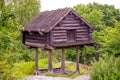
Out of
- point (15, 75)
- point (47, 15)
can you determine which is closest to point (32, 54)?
point (47, 15)

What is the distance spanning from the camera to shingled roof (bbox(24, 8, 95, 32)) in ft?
65.6

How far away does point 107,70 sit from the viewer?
13961 mm

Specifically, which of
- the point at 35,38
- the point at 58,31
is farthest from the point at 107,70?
the point at 35,38

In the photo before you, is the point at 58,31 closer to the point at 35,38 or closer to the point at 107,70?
the point at 35,38

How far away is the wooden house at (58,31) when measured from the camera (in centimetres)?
1995

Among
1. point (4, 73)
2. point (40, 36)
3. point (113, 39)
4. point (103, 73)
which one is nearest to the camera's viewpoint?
point (4, 73)

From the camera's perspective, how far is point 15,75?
996 centimetres

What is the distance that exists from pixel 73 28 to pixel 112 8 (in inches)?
806

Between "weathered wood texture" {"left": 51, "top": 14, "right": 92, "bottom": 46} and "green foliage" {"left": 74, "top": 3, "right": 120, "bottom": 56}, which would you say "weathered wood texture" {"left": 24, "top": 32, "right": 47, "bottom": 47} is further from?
"green foliage" {"left": 74, "top": 3, "right": 120, "bottom": 56}

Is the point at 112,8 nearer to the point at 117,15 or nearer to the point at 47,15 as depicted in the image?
the point at 117,15

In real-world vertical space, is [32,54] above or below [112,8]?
below

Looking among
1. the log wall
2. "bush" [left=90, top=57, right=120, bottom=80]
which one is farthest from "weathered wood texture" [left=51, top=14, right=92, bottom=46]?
"bush" [left=90, top=57, right=120, bottom=80]

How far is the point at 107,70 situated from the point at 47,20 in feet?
27.0

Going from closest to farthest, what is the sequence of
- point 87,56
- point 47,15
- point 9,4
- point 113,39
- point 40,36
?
point 9,4
point 113,39
point 40,36
point 47,15
point 87,56
